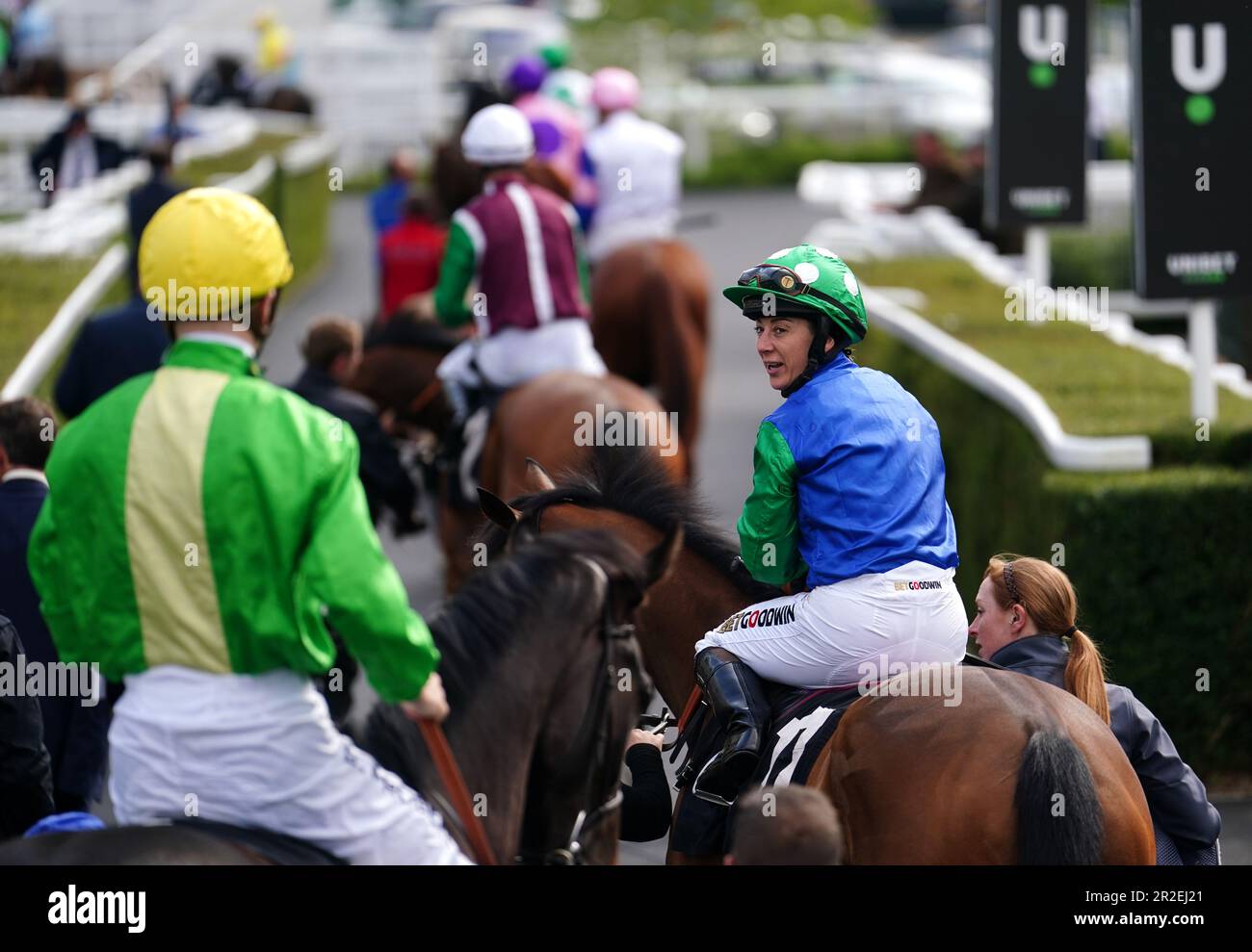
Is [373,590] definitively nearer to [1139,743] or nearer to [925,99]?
[1139,743]

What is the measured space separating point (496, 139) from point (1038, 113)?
3.66 metres

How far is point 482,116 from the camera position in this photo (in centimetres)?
819

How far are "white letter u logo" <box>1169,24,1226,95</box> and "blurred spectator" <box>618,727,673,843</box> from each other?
4238mm

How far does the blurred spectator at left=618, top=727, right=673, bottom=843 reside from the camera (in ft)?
14.8

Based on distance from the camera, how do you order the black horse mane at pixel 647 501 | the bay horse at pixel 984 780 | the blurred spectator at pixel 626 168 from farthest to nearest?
the blurred spectator at pixel 626 168 → the black horse mane at pixel 647 501 → the bay horse at pixel 984 780

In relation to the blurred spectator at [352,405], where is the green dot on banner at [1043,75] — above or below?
above

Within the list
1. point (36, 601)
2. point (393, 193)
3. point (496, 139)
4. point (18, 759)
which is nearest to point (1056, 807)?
point (18, 759)

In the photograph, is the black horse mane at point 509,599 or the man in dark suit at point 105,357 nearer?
the black horse mane at point 509,599

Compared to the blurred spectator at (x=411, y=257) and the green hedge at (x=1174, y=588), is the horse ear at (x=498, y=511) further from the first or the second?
the blurred spectator at (x=411, y=257)

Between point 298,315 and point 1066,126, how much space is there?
28.1 ft

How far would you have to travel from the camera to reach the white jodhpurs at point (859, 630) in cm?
427

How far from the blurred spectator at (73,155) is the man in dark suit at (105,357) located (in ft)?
25.0

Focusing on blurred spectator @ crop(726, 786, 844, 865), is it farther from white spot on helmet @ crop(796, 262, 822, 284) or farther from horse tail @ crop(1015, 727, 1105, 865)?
white spot on helmet @ crop(796, 262, 822, 284)

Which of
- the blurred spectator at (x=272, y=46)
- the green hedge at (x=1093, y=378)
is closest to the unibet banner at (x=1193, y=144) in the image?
the green hedge at (x=1093, y=378)
